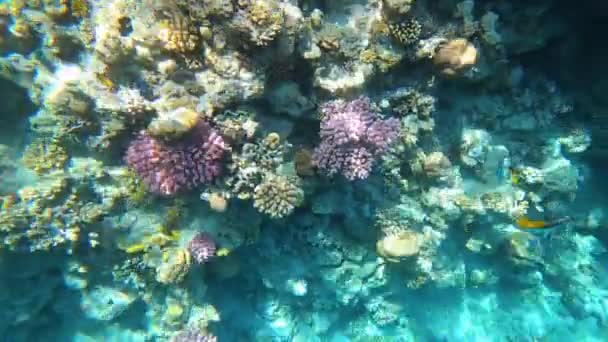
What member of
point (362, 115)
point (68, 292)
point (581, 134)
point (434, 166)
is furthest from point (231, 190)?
point (581, 134)

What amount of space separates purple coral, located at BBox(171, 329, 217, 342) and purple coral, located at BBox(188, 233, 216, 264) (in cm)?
128

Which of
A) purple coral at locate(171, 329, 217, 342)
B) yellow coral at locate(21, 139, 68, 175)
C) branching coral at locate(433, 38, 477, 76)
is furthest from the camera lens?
purple coral at locate(171, 329, 217, 342)

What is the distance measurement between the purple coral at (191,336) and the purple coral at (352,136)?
108 inches

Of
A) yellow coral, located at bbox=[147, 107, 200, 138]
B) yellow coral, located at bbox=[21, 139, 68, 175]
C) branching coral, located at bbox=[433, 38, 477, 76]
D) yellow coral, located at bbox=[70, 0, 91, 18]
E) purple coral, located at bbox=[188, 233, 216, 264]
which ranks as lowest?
purple coral, located at bbox=[188, 233, 216, 264]

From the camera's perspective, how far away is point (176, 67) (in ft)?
12.5

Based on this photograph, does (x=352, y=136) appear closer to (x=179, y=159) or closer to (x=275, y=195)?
(x=275, y=195)

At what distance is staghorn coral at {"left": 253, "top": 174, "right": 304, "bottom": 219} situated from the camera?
13.8ft

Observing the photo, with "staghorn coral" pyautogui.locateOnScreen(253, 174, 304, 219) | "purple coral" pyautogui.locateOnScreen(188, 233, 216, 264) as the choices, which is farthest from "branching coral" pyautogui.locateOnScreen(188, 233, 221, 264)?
"staghorn coral" pyautogui.locateOnScreen(253, 174, 304, 219)

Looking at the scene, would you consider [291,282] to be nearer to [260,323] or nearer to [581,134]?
[260,323]

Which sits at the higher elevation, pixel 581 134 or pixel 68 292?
pixel 581 134

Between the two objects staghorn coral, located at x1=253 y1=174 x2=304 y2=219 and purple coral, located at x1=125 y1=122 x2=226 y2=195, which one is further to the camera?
staghorn coral, located at x1=253 y1=174 x2=304 y2=219

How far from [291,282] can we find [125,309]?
2290 mm

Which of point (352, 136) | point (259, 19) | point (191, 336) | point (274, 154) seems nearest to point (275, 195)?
point (274, 154)

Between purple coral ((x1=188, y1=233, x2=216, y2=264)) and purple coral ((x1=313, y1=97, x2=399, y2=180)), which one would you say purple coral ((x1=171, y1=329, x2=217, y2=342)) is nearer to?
purple coral ((x1=188, y1=233, x2=216, y2=264))
